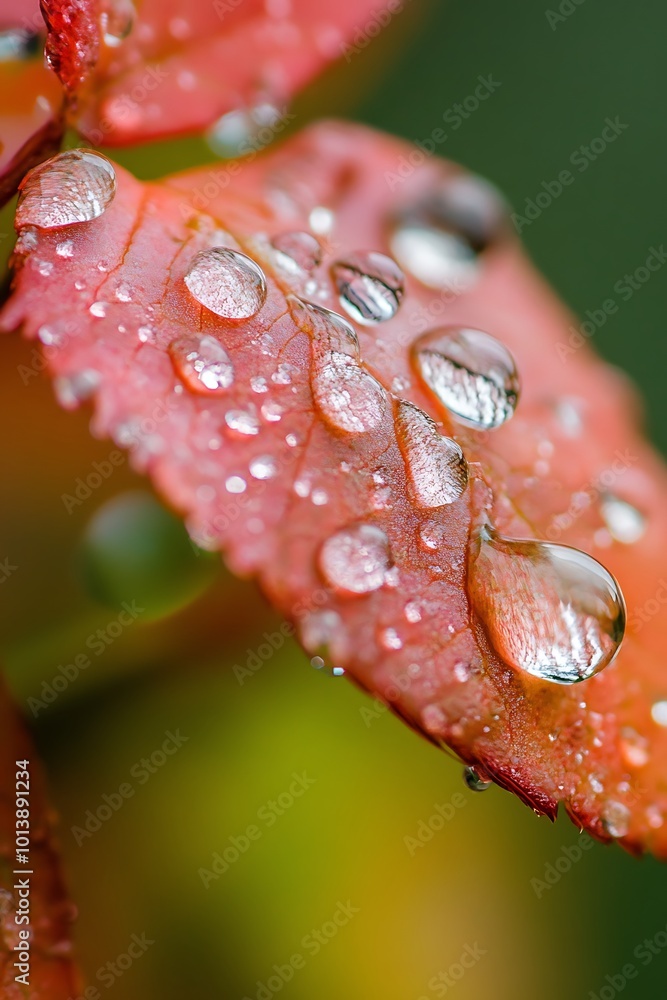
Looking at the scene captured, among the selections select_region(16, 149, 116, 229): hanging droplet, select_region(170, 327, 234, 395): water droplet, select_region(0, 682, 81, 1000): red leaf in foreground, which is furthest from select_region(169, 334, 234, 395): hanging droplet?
select_region(0, 682, 81, 1000): red leaf in foreground

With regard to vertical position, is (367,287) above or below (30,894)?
above

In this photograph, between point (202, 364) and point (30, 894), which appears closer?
point (202, 364)

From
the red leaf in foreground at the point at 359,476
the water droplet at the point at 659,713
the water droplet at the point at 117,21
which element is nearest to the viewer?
the red leaf in foreground at the point at 359,476

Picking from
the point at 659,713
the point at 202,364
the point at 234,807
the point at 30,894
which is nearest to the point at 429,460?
the point at 202,364

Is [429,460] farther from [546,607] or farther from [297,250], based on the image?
[297,250]

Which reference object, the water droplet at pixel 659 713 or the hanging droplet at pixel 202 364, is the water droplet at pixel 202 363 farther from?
the water droplet at pixel 659 713

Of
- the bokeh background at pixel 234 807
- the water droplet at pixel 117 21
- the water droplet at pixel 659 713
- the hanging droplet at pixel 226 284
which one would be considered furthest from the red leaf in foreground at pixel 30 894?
the water droplet at pixel 117 21
